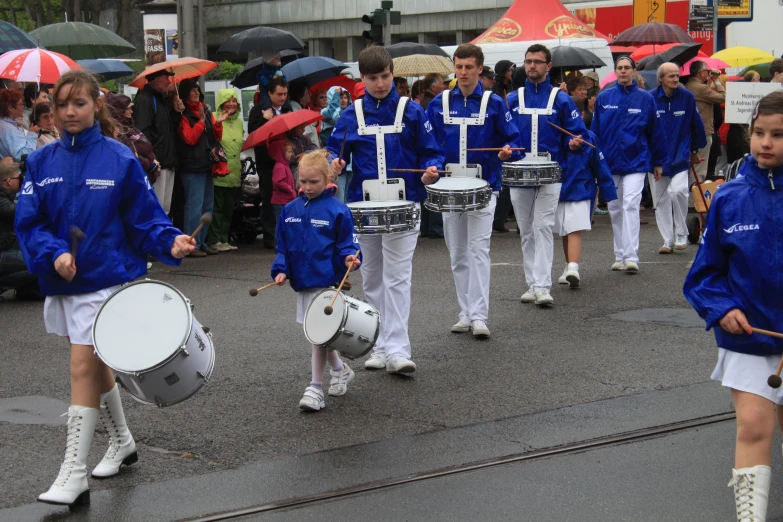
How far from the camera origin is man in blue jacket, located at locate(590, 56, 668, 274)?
12.4m

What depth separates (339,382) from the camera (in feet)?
24.4

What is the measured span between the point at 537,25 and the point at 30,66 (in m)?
15.7

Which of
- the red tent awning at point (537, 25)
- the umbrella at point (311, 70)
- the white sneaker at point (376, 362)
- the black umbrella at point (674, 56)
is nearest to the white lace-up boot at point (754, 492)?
the white sneaker at point (376, 362)

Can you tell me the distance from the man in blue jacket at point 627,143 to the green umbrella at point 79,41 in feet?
24.7

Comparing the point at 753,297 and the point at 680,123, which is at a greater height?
the point at 680,123

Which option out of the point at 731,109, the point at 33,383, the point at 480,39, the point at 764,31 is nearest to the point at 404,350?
the point at 33,383

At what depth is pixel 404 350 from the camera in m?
7.94

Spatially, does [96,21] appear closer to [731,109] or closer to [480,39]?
[480,39]

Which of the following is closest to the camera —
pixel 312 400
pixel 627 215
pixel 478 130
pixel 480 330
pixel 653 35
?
pixel 312 400

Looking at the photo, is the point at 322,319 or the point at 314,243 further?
the point at 314,243

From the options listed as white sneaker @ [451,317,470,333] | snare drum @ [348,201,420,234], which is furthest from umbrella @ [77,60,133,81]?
snare drum @ [348,201,420,234]

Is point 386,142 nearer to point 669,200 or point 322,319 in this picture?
point 322,319

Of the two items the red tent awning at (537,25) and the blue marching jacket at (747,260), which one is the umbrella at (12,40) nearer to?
the blue marching jacket at (747,260)

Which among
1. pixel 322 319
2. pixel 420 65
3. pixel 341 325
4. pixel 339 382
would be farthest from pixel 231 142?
pixel 341 325
